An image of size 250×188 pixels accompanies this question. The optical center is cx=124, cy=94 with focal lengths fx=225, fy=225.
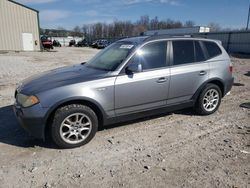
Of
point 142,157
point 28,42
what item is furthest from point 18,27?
point 142,157

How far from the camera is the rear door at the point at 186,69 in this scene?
14.6ft

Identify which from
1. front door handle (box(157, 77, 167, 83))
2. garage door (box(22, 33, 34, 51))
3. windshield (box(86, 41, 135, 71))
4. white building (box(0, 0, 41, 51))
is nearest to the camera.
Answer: windshield (box(86, 41, 135, 71))

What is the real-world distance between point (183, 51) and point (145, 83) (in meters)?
1.21

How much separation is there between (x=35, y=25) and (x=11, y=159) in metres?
27.7

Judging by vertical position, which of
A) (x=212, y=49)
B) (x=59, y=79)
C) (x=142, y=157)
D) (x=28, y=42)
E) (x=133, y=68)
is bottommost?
(x=142, y=157)

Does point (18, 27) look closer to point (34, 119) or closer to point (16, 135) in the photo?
point (16, 135)

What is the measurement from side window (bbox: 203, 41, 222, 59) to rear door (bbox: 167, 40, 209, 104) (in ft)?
0.69

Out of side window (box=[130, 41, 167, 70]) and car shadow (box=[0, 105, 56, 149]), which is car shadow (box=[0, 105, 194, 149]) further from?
side window (box=[130, 41, 167, 70])

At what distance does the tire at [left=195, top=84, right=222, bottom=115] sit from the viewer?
491cm

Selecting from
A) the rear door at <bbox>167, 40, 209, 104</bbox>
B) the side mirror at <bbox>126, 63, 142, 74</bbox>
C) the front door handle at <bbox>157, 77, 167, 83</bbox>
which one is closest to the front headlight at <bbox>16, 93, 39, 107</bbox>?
the side mirror at <bbox>126, 63, 142, 74</bbox>

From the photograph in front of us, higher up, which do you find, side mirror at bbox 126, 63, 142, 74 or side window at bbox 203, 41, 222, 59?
side window at bbox 203, 41, 222, 59

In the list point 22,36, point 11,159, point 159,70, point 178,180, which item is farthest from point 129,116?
point 22,36

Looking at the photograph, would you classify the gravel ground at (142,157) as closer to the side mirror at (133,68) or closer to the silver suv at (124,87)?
the silver suv at (124,87)

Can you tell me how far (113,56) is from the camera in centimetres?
444
